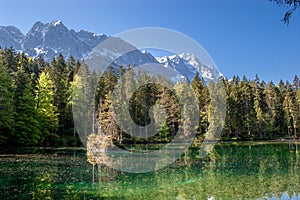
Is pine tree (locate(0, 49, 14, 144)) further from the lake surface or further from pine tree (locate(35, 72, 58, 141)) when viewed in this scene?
the lake surface

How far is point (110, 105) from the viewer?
3828 centimetres

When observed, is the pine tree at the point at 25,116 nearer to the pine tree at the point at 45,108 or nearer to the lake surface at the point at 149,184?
the pine tree at the point at 45,108

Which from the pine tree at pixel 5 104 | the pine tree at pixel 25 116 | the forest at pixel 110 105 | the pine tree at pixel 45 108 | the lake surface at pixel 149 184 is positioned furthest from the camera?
the pine tree at pixel 45 108

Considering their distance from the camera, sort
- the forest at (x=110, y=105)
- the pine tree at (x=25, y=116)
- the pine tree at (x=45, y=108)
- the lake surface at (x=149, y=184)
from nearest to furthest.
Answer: the lake surface at (x=149, y=184)
the pine tree at (x=25, y=116)
the forest at (x=110, y=105)
the pine tree at (x=45, y=108)

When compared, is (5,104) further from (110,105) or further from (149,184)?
(149,184)

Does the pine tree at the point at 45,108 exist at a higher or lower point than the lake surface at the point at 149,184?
higher

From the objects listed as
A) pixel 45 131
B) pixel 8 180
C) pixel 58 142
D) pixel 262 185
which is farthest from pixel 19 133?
pixel 262 185

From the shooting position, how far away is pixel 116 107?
4072 cm

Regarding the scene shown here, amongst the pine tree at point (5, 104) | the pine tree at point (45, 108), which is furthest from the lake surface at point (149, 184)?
the pine tree at point (45, 108)

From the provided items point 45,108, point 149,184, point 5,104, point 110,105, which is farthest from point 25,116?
point 149,184

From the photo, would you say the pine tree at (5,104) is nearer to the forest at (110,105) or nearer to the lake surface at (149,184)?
the forest at (110,105)

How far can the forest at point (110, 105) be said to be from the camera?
106ft

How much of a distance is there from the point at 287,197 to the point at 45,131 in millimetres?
30261

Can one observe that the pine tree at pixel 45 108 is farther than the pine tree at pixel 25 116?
Yes
